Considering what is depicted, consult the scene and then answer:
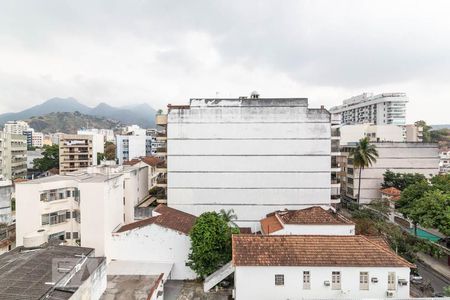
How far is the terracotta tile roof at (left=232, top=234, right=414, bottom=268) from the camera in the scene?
1738 cm

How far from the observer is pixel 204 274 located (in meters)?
21.5

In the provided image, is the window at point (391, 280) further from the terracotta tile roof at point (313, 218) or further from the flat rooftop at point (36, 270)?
the flat rooftop at point (36, 270)

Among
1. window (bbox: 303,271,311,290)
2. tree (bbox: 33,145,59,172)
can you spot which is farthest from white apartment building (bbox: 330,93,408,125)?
window (bbox: 303,271,311,290)

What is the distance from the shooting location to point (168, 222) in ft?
80.6

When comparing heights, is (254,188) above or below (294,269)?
above

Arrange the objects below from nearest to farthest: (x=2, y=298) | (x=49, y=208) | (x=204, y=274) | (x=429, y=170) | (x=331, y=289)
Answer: (x=2, y=298) → (x=331, y=289) → (x=204, y=274) → (x=49, y=208) → (x=429, y=170)

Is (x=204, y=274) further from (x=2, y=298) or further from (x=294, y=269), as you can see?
(x=2, y=298)

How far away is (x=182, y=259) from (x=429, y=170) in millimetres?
43947

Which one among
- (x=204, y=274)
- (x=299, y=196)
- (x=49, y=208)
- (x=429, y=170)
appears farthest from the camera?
(x=429, y=170)

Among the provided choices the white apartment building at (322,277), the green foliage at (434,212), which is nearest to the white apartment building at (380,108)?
the green foliage at (434,212)

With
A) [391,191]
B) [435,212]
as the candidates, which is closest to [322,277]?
[435,212]

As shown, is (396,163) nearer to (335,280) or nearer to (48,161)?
(335,280)

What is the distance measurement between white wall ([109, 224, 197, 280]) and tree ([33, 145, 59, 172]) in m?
61.3

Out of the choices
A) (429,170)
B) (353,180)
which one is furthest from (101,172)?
(429,170)
